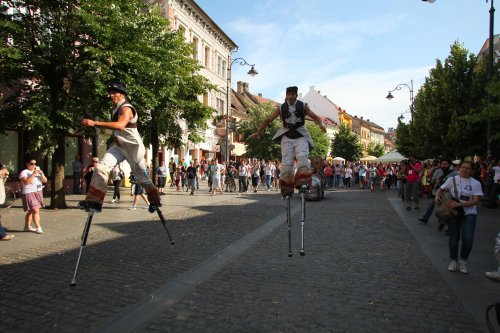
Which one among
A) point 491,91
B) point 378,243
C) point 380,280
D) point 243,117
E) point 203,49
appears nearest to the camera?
point 380,280

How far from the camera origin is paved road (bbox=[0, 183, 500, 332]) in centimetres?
427

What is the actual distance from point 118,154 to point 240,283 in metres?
2.65

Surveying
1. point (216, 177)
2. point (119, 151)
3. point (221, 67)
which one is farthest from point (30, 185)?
point (221, 67)

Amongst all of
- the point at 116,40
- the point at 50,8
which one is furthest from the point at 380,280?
the point at 50,8

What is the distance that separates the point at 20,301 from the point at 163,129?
57.6 ft

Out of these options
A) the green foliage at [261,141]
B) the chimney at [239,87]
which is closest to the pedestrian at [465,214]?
the green foliage at [261,141]

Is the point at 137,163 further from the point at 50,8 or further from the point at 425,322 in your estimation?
the point at 50,8

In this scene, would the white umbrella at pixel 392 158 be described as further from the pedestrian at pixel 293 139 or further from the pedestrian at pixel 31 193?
the pedestrian at pixel 293 139

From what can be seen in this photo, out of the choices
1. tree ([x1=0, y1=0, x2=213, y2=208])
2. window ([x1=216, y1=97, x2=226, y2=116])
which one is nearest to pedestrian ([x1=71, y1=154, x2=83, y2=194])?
tree ([x1=0, y1=0, x2=213, y2=208])

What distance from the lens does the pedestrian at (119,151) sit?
5629mm

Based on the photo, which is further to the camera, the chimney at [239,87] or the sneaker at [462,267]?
the chimney at [239,87]

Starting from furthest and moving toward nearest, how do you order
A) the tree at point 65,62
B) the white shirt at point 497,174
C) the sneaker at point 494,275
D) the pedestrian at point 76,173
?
the pedestrian at point 76,173
the white shirt at point 497,174
the tree at point 65,62
the sneaker at point 494,275

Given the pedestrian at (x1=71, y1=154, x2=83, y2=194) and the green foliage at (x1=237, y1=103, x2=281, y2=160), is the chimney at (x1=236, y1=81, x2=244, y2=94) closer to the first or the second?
the green foliage at (x1=237, y1=103, x2=281, y2=160)

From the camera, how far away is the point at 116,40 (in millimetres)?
13953
